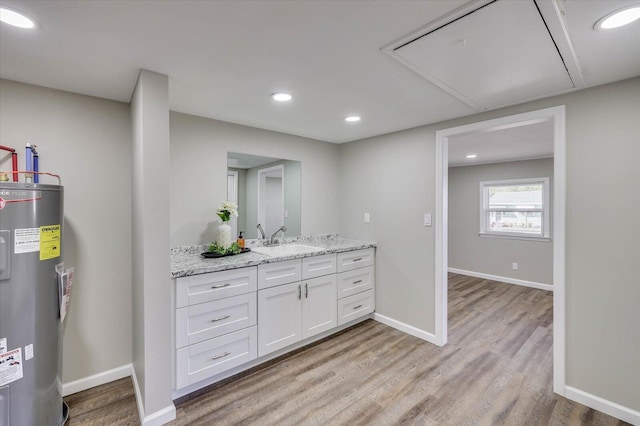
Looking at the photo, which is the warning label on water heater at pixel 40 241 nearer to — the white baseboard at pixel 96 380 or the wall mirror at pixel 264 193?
the white baseboard at pixel 96 380

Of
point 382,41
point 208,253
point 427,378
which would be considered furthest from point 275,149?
point 427,378

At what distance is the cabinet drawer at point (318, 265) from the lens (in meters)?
2.71

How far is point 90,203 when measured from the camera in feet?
6.98

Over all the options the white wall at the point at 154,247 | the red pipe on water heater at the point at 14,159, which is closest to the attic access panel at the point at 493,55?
the white wall at the point at 154,247

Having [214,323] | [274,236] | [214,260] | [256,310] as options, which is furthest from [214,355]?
[274,236]

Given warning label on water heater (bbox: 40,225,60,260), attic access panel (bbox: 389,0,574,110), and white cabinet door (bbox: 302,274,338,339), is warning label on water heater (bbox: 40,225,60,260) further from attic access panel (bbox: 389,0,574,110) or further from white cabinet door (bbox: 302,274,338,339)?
attic access panel (bbox: 389,0,574,110)

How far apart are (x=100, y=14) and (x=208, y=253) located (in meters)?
1.73

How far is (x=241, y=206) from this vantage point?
9.71ft

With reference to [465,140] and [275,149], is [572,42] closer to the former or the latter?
[465,140]

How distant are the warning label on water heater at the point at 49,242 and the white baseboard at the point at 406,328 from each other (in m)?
2.99

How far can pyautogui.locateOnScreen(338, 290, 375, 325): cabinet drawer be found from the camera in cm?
304

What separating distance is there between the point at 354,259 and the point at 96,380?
2427mm

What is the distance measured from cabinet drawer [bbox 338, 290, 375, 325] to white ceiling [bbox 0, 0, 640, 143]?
1.99 metres

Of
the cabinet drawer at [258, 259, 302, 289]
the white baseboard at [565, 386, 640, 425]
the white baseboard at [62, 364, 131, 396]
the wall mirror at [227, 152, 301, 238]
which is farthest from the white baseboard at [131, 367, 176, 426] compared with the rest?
the white baseboard at [565, 386, 640, 425]
